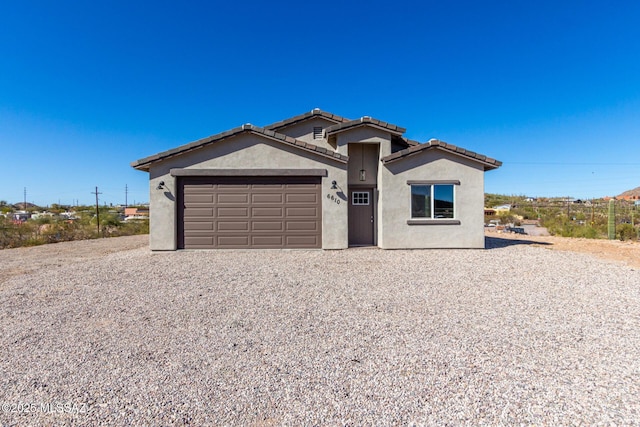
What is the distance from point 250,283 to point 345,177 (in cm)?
578

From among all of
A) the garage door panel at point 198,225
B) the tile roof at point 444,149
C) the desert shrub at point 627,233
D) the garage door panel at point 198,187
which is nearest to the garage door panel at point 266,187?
the garage door panel at point 198,187

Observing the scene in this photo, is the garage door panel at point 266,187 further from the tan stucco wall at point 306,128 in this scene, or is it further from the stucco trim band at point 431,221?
the stucco trim band at point 431,221

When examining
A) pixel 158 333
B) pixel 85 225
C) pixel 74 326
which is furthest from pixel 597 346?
pixel 85 225

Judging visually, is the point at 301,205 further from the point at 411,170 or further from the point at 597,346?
the point at 597,346

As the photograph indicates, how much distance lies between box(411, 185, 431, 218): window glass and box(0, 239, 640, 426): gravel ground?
4.48m

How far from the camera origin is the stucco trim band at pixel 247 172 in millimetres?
10672

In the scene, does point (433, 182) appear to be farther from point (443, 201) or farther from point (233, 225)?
point (233, 225)

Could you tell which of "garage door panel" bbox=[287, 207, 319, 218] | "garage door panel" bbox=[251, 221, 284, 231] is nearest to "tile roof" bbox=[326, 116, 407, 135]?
"garage door panel" bbox=[287, 207, 319, 218]

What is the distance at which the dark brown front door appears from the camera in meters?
11.8

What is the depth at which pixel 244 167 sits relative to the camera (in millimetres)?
10805

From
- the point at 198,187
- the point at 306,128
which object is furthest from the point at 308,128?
the point at 198,187

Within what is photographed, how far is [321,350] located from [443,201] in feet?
29.5

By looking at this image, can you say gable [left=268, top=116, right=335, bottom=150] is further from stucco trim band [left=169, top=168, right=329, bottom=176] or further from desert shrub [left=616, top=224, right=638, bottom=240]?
desert shrub [left=616, top=224, right=638, bottom=240]

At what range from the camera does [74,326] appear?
13.4ft
